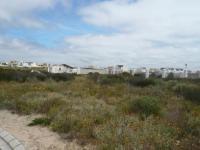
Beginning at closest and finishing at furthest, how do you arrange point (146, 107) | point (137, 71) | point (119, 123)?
point (119, 123) < point (146, 107) < point (137, 71)

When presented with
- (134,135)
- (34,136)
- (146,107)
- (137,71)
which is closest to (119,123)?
(134,135)

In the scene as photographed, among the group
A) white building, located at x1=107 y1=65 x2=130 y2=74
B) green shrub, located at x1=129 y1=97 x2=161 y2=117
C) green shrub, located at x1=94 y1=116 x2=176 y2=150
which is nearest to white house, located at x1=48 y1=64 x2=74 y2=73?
white building, located at x1=107 y1=65 x2=130 y2=74

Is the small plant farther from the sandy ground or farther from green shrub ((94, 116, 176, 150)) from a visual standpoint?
green shrub ((94, 116, 176, 150))

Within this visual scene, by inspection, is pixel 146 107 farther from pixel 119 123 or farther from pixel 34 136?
pixel 34 136

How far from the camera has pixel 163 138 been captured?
8.59 m

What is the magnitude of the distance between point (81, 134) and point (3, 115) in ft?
18.0

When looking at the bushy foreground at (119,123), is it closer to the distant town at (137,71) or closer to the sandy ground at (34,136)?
the sandy ground at (34,136)

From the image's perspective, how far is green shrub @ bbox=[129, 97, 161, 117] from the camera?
12567 millimetres

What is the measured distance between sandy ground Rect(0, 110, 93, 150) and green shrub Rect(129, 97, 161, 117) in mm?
3592

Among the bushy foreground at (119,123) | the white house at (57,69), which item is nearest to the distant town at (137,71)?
the white house at (57,69)

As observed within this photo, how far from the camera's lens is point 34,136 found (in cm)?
1003

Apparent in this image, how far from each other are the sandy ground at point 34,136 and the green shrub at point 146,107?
3.59m

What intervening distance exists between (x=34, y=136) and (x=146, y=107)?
14.9 ft

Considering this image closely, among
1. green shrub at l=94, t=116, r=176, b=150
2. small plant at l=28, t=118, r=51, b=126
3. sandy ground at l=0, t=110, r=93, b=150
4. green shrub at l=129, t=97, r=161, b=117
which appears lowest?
sandy ground at l=0, t=110, r=93, b=150
